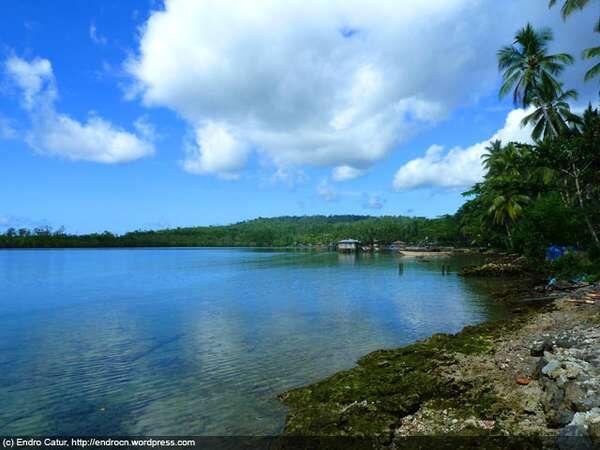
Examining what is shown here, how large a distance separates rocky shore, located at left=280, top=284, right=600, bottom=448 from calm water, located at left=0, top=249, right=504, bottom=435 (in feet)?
5.14

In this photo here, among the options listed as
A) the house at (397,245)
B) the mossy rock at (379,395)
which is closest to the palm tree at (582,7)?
the mossy rock at (379,395)

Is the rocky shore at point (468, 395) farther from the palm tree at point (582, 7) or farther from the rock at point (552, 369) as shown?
the palm tree at point (582, 7)

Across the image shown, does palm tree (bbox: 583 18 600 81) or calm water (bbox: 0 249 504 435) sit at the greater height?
palm tree (bbox: 583 18 600 81)

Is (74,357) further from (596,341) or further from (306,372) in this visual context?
(596,341)

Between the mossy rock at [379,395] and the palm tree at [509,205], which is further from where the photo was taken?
the palm tree at [509,205]

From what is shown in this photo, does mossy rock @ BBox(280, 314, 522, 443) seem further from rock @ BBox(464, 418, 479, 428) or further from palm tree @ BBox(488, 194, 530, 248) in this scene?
palm tree @ BBox(488, 194, 530, 248)

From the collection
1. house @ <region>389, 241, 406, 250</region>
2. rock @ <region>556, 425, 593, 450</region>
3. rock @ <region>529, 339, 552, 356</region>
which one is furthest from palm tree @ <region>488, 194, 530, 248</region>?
house @ <region>389, 241, 406, 250</region>

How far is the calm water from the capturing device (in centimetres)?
1148

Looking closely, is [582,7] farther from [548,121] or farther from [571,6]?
[548,121]

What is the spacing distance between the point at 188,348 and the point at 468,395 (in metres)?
12.2

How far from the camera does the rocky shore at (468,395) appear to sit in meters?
8.34

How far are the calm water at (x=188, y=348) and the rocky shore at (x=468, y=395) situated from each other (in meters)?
1.57

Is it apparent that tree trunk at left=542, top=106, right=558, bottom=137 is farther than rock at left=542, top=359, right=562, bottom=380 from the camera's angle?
Yes

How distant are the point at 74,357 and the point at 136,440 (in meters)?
9.09
